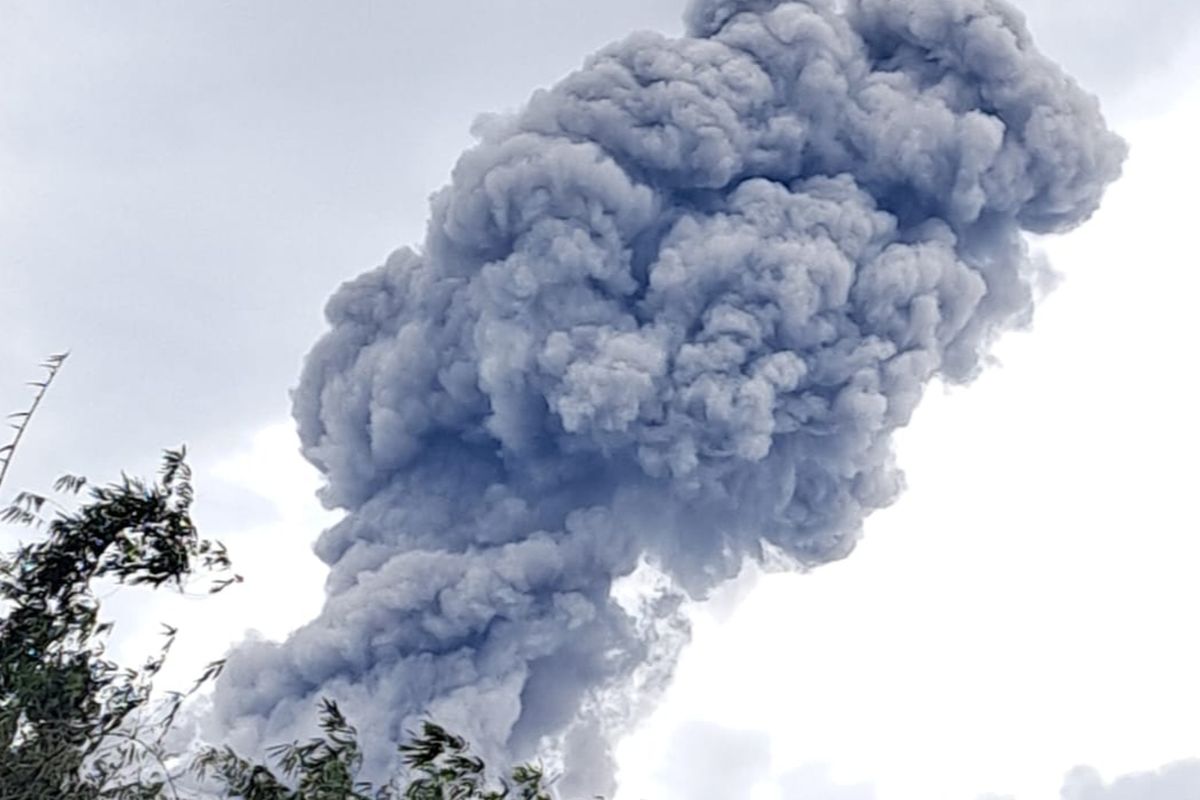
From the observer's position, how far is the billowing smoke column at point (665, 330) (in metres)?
27.3

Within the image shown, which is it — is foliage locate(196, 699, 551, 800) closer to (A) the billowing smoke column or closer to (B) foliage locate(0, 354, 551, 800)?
(B) foliage locate(0, 354, 551, 800)

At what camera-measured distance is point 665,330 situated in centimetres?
2766

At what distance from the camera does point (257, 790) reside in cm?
830

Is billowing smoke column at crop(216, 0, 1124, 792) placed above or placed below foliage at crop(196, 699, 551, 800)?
above

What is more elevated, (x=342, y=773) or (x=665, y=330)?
(x=665, y=330)

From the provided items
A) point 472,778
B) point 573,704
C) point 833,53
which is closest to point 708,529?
point 573,704

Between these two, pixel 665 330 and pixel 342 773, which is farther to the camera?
pixel 665 330

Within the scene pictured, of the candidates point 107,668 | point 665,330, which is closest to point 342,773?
point 107,668

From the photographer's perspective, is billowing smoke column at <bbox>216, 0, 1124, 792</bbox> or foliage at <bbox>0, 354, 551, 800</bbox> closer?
foliage at <bbox>0, 354, 551, 800</bbox>

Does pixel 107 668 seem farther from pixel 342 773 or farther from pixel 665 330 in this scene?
pixel 665 330

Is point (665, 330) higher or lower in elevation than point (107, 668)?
higher

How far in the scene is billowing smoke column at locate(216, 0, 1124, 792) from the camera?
89.6 ft

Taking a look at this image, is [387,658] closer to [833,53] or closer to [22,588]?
[833,53]

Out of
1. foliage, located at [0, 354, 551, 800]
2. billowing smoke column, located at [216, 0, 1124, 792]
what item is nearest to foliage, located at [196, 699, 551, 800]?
foliage, located at [0, 354, 551, 800]
